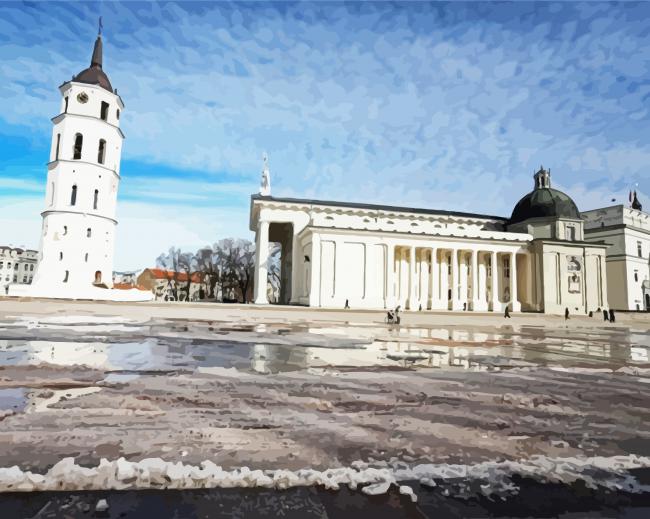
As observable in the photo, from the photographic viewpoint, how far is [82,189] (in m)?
49.8

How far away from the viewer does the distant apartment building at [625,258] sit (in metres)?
65.1

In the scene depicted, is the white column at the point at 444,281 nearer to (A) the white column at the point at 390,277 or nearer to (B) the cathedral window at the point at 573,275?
(A) the white column at the point at 390,277

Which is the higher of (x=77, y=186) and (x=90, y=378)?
(x=77, y=186)

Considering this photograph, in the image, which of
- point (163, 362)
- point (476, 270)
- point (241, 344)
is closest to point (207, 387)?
point (163, 362)

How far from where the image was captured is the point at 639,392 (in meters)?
5.82

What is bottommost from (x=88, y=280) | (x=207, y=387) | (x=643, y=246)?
(x=207, y=387)

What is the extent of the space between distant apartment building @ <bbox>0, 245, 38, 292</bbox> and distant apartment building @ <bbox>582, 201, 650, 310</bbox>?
417 feet

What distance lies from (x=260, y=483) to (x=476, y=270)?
55016 mm

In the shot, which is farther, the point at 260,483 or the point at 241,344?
the point at 241,344

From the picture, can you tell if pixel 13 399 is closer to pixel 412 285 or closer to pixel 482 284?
pixel 412 285

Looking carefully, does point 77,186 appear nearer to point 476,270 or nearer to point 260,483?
point 476,270

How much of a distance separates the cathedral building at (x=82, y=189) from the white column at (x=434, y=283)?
38.3m

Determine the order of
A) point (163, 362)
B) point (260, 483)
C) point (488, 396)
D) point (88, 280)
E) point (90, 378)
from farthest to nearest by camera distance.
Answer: point (88, 280)
point (163, 362)
point (90, 378)
point (488, 396)
point (260, 483)

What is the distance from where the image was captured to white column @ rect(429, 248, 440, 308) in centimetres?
5288
